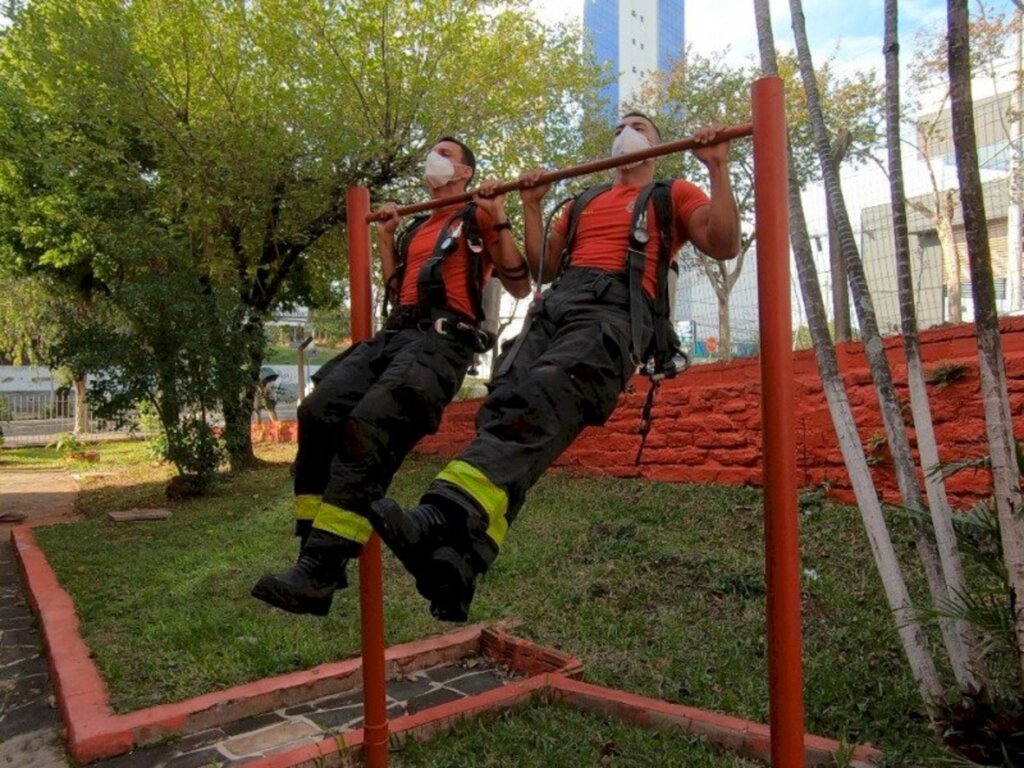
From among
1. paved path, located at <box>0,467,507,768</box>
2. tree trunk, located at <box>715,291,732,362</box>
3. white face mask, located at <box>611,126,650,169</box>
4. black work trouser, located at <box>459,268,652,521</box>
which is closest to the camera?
black work trouser, located at <box>459,268,652,521</box>

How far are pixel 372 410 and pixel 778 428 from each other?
1132 millimetres

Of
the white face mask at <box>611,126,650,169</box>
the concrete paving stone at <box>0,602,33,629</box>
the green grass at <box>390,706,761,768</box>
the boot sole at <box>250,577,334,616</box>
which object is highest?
the white face mask at <box>611,126,650,169</box>

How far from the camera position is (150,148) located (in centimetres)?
1066

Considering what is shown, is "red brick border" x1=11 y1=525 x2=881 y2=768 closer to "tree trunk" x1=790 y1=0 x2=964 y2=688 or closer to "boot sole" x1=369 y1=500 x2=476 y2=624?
"tree trunk" x1=790 y1=0 x2=964 y2=688

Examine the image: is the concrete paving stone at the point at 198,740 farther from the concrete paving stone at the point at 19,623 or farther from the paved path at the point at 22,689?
the concrete paving stone at the point at 19,623

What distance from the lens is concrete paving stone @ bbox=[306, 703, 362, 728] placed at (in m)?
3.46

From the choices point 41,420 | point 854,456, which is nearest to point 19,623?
point 854,456

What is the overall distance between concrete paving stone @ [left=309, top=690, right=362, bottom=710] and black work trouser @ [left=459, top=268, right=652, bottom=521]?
78.9 inches

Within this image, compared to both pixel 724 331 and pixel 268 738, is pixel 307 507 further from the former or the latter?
pixel 724 331

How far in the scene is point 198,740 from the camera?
130 inches

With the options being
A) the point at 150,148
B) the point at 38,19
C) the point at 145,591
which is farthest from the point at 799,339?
the point at 38,19

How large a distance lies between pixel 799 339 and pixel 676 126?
6.65m

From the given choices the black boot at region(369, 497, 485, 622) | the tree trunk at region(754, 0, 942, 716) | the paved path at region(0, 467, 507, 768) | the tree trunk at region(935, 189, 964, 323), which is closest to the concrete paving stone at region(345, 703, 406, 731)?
the paved path at region(0, 467, 507, 768)

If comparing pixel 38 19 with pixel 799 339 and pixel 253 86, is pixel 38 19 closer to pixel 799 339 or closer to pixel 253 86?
pixel 253 86
